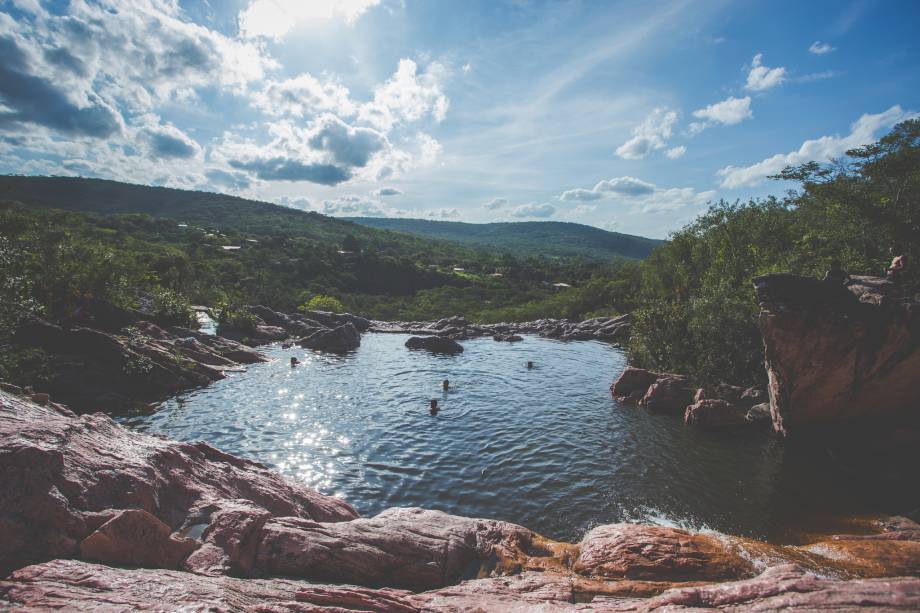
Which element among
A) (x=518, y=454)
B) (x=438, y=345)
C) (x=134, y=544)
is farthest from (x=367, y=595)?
(x=438, y=345)

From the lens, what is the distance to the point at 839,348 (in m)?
17.2

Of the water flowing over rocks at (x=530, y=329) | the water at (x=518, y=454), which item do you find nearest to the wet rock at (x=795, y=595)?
the water at (x=518, y=454)

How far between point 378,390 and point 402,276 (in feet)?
269

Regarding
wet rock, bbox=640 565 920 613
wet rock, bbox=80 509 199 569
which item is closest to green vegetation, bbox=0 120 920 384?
wet rock, bbox=80 509 199 569

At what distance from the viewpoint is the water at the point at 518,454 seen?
1380 cm

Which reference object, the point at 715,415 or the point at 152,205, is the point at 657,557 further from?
the point at 152,205

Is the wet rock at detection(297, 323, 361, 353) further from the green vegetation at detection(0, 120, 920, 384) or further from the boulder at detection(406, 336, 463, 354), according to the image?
the green vegetation at detection(0, 120, 920, 384)

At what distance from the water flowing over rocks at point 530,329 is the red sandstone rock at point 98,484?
4368 cm

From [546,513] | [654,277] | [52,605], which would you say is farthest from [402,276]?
[52,605]

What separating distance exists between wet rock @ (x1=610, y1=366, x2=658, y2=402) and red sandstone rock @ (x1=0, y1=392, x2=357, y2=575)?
65.1 feet

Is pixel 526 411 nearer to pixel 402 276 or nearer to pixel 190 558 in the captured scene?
pixel 190 558

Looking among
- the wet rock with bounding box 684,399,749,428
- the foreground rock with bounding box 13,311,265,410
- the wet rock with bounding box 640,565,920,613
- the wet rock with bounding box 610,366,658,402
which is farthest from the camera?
the wet rock with bounding box 610,366,658,402

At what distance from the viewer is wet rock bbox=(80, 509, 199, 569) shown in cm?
595

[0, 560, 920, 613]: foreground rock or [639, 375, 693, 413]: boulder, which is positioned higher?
[0, 560, 920, 613]: foreground rock
